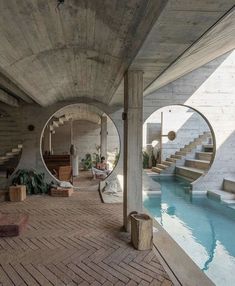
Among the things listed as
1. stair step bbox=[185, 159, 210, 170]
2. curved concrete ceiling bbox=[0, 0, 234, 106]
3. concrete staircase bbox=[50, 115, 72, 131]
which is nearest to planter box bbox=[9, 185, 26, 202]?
curved concrete ceiling bbox=[0, 0, 234, 106]

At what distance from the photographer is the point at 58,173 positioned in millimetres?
9445

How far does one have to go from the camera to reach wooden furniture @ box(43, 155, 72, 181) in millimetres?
9383

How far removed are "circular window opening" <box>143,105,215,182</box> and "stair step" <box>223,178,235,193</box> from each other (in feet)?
10.3

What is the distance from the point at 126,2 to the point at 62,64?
258 centimetres

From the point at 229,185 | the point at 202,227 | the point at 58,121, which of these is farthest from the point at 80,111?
the point at 202,227

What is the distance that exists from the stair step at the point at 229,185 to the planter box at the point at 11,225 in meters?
6.44

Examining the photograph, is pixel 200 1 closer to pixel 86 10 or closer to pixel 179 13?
pixel 179 13

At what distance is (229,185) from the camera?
348 inches

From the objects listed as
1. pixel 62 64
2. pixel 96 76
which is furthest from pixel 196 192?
pixel 62 64

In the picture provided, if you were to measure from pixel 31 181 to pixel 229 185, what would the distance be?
607 cm

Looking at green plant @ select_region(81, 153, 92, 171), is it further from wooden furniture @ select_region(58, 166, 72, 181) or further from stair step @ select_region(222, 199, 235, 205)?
stair step @ select_region(222, 199, 235, 205)

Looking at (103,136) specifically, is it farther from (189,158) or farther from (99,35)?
(99,35)

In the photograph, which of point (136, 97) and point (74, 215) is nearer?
point (136, 97)

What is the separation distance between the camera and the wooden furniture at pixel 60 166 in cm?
938
